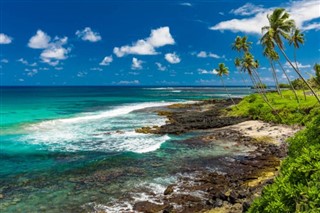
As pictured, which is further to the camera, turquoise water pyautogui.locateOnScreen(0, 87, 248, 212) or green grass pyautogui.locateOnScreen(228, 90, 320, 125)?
green grass pyautogui.locateOnScreen(228, 90, 320, 125)

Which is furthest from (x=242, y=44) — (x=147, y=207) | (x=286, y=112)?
(x=147, y=207)

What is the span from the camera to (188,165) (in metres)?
24.5

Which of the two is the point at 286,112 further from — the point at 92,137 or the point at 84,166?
the point at 84,166

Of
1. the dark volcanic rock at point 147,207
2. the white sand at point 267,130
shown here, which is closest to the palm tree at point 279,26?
the white sand at point 267,130

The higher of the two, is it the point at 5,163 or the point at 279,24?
the point at 279,24

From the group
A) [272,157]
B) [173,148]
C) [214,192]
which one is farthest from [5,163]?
[272,157]

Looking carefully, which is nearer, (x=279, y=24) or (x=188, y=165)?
(x=188, y=165)

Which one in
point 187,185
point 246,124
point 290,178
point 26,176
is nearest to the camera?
point 290,178

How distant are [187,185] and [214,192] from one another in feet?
6.71

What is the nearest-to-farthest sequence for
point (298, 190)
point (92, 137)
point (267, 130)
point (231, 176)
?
1. point (298, 190)
2. point (231, 176)
3. point (92, 137)
4. point (267, 130)

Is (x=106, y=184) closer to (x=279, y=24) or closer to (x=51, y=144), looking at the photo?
(x=51, y=144)

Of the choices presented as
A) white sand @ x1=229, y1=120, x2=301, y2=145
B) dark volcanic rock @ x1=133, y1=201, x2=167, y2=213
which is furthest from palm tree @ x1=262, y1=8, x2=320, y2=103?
dark volcanic rock @ x1=133, y1=201, x2=167, y2=213

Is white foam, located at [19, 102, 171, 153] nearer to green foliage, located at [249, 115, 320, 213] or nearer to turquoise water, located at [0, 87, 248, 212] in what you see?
turquoise water, located at [0, 87, 248, 212]

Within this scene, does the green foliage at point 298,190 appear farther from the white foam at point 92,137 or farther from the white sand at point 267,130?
the white sand at point 267,130
